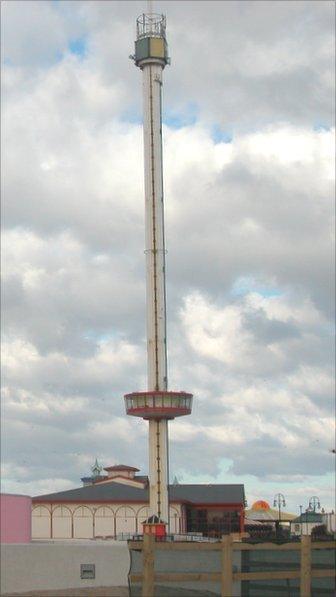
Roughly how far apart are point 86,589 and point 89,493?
72716 mm

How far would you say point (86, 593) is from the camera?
3497 cm

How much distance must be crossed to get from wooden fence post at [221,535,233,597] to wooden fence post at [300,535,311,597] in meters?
1.98

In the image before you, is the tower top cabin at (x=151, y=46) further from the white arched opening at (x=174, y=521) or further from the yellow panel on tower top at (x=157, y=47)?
the white arched opening at (x=174, y=521)

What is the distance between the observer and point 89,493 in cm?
10812

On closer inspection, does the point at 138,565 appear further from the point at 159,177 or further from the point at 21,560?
the point at 159,177

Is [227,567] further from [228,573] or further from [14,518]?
[14,518]

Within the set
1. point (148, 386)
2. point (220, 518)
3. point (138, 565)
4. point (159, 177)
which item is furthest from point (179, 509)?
point (138, 565)

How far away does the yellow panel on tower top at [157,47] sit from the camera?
371ft

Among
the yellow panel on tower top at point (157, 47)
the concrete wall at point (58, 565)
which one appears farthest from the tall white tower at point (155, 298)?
the concrete wall at point (58, 565)

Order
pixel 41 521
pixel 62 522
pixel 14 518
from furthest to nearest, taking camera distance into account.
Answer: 1. pixel 41 521
2. pixel 62 522
3. pixel 14 518

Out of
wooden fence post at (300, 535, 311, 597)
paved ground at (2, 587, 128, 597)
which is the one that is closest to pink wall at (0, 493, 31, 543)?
paved ground at (2, 587, 128, 597)

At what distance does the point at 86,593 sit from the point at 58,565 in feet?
7.97

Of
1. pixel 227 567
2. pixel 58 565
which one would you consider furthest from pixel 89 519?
pixel 227 567

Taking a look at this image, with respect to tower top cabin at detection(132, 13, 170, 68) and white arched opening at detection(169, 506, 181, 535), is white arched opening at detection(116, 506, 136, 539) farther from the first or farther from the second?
tower top cabin at detection(132, 13, 170, 68)
